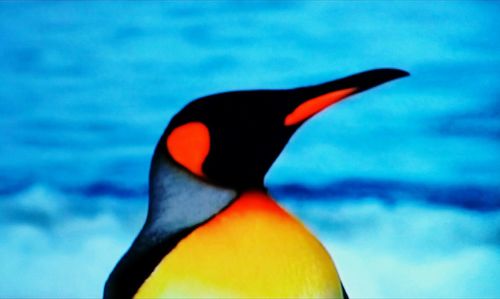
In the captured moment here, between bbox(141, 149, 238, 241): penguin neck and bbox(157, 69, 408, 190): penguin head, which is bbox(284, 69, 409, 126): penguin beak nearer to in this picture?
bbox(157, 69, 408, 190): penguin head

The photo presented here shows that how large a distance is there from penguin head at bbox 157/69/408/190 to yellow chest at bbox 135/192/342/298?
7 cm

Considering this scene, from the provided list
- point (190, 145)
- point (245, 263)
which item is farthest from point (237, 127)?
point (245, 263)

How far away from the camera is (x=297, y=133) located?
169cm

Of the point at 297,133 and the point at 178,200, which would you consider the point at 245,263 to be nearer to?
the point at 178,200

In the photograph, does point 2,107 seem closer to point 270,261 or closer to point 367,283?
point 270,261

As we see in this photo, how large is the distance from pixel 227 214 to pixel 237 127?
155 mm

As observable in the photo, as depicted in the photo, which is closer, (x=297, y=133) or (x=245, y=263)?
(x=245, y=263)

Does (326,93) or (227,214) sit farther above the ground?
(326,93)

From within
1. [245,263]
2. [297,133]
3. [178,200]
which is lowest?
[245,263]

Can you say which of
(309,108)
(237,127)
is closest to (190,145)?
(237,127)

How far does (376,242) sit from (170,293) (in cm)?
43

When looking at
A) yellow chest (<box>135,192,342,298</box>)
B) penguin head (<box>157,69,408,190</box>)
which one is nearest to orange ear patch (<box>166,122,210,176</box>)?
penguin head (<box>157,69,408,190</box>)

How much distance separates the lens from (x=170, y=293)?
1468 mm

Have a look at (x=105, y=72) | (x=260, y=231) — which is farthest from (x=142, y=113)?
(x=260, y=231)
